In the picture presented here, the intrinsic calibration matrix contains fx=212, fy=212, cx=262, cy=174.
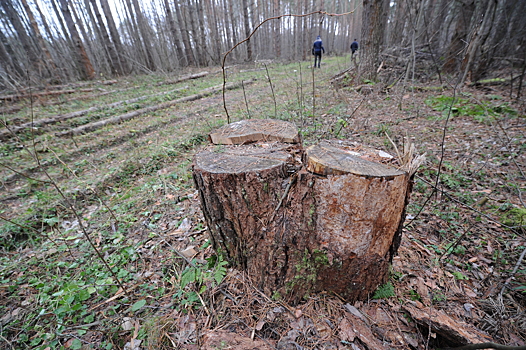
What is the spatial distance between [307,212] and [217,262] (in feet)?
3.12

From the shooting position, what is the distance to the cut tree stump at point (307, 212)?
52.0 inches

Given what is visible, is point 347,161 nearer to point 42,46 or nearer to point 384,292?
point 384,292

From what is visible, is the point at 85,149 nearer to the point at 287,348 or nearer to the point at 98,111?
the point at 98,111

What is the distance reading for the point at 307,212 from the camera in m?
1.44

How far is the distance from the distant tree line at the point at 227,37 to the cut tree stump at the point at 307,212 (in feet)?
3.44

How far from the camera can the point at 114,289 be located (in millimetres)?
1953

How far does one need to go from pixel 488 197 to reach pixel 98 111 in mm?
9548

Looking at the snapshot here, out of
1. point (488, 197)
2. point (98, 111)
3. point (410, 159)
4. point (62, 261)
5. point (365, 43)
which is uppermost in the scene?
point (365, 43)

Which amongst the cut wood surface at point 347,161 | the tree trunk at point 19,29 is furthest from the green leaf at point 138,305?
the tree trunk at point 19,29

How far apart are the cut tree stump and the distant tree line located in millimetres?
1048

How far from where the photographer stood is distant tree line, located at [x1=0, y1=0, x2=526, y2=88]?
511 centimetres

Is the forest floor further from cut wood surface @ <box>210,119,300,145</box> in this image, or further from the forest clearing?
cut wood surface @ <box>210,119,300,145</box>

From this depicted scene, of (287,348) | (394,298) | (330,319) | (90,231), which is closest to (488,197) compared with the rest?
(394,298)

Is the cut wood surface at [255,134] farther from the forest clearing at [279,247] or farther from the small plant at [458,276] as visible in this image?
the small plant at [458,276]
